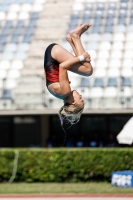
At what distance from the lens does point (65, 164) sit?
20.7 m

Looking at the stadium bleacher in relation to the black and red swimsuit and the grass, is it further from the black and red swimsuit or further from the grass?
the black and red swimsuit

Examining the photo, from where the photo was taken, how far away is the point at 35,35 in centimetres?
2612

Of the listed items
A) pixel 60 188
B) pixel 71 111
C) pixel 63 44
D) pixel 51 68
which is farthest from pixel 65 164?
pixel 51 68

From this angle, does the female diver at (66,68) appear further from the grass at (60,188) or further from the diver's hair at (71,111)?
the grass at (60,188)

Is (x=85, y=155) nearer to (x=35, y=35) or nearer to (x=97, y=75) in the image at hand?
(x=97, y=75)

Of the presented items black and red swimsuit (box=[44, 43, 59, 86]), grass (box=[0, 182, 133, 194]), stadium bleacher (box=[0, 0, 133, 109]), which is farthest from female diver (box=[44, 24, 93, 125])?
stadium bleacher (box=[0, 0, 133, 109])

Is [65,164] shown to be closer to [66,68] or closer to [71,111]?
[71,111]

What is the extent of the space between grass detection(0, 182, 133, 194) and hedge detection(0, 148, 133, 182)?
350mm

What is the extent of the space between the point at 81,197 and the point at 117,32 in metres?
10.1

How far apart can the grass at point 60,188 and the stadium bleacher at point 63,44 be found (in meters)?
2.95

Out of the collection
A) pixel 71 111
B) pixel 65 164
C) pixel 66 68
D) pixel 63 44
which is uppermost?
pixel 63 44

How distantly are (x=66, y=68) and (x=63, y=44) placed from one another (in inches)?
667

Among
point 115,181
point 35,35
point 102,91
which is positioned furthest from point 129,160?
point 35,35

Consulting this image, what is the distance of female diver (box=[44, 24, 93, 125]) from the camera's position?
27.7ft
